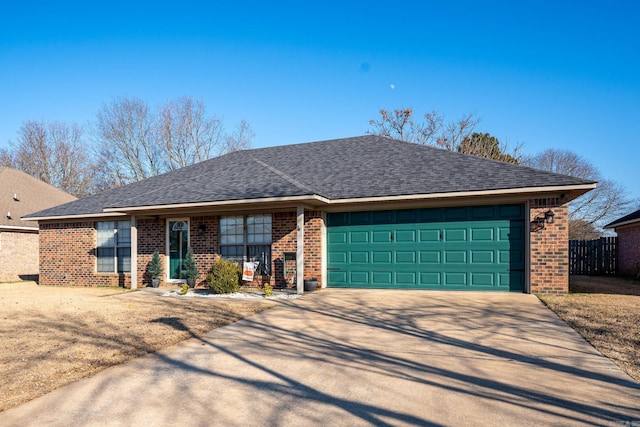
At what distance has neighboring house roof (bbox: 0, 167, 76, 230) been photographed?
18.3 metres

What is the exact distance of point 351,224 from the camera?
39.3 ft

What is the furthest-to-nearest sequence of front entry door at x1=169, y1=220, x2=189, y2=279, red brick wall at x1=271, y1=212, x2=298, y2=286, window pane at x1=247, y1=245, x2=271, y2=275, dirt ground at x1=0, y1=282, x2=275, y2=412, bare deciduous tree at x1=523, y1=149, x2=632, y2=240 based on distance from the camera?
bare deciduous tree at x1=523, y1=149, x2=632, y2=240 < front entry door at x1=169, y1=220, x2=189, y2=279 < window pane at x1=247, y1=245, x2=271, y2=275 < red brick wall at x1=271, y1=212, x2=298, y2=286 < dirt ground at x1=0, y1=282, x2=275, y2=412

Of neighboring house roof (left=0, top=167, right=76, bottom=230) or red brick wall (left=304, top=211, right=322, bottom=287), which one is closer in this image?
red brick wall (left=304, top=211, right=322, bottom=287)

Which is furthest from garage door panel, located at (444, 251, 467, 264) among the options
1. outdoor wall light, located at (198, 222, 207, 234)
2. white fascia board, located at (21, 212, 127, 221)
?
white fascia board, located at (21, 212, 127, 221)

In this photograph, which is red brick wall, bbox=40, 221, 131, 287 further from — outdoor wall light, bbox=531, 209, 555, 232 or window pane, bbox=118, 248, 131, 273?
outdoor wall light, bbox=531, 209, 555, 232

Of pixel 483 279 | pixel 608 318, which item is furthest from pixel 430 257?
pixel 608 318

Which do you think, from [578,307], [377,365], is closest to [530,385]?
[377,365]

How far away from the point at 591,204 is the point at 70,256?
119 feet

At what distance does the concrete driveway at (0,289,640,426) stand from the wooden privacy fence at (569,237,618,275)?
12.7 meters

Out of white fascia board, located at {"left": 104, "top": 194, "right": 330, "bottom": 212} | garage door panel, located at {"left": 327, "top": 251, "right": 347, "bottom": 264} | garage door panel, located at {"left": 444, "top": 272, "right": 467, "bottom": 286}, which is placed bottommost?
garage door panel, located at {"left": 444, "top": 272, "right": 467, "bottom": 286}

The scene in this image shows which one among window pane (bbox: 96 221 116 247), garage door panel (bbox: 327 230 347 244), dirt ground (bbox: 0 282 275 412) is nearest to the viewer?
dirt ground (bbox: 0 282 275 412)

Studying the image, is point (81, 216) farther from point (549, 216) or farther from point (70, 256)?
point (549, 216)

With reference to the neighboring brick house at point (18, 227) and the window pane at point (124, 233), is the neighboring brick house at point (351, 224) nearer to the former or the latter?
the window pane at point (124, 233)

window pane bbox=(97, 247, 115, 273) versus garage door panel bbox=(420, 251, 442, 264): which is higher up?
garage door panel bbox=(420, 251, 442, 264)
